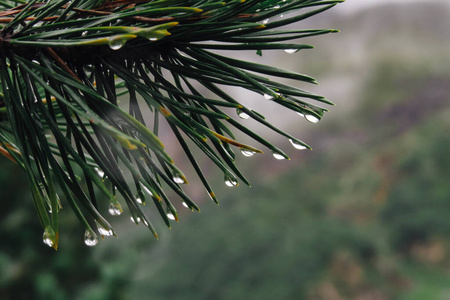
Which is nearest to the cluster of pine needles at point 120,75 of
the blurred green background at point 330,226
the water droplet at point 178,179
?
the water droplet at point 178,179

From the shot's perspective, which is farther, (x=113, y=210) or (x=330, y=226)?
(x=330, y=226)

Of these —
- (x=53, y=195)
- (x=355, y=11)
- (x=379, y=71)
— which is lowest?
(x=379, y=71)

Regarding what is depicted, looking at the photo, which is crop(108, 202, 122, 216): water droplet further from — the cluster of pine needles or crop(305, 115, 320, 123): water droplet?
crop(305, 115, 320, 123): water droplet

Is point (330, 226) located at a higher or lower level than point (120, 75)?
lower

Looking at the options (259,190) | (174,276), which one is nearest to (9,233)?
(174,276)

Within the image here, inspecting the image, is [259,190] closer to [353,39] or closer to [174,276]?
[174,276]

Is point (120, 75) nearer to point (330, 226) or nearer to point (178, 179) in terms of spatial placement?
point (178, 179)

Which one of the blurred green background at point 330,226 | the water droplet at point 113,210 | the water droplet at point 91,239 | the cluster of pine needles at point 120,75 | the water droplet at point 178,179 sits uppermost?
the cluster of pine needles at point 120,75

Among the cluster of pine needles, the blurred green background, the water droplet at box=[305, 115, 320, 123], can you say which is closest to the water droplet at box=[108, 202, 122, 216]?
the cluster of pine needles

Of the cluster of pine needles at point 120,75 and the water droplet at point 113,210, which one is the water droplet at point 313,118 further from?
the water droplet at point 113,210

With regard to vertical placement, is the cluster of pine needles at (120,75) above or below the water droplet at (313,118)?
above

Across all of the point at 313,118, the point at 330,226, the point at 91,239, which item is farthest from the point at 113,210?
the point at 330,226
